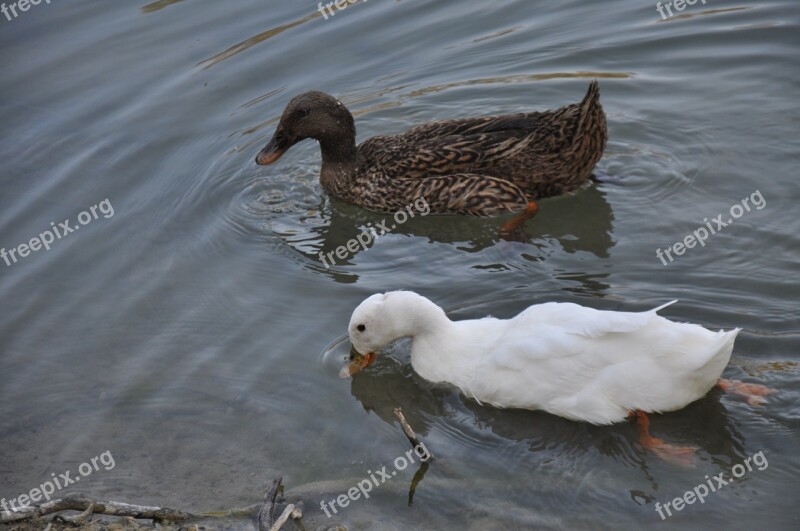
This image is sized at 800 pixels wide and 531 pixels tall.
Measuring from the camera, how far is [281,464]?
6.06m

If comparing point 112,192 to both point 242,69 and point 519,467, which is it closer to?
point 242,69

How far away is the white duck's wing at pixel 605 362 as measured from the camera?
5707mm

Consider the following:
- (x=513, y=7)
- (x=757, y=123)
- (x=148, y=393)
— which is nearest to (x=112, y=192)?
(x=148, y=393)

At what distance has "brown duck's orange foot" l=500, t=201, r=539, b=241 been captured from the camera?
8141mm

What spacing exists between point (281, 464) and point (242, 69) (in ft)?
19.6
